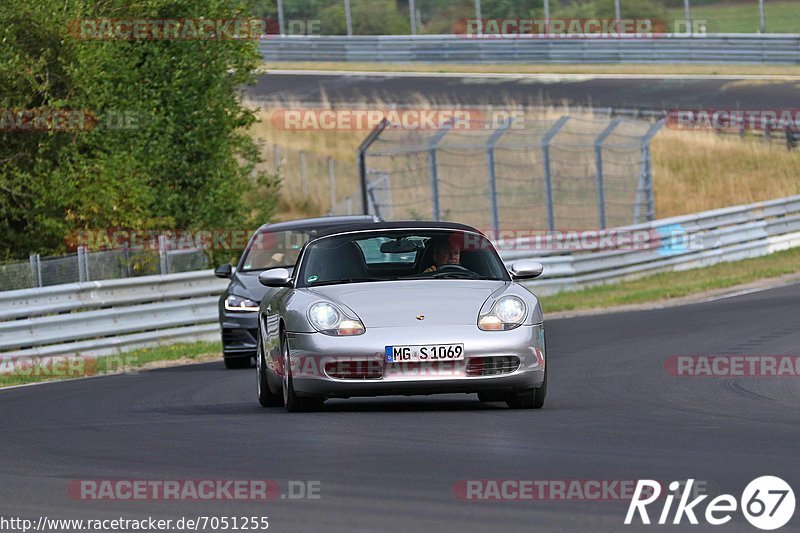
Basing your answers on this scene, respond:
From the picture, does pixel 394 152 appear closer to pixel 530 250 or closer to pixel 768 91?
pixel 530 250

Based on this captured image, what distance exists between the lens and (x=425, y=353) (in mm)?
10023

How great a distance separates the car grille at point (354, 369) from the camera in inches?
397

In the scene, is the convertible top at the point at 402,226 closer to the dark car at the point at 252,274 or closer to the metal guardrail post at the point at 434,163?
the dark car at the point at 252,274

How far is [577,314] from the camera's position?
937 inches

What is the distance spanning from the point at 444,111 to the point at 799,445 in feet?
106

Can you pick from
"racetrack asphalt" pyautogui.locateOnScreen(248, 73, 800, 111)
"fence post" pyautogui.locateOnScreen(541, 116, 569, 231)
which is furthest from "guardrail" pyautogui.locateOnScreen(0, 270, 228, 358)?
"racetrack asphalt" pyautogui.locateOnScreen(248, 73, 800, 111)

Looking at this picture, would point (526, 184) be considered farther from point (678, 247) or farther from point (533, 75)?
point (533, 75)

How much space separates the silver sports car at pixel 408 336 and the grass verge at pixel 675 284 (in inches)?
529

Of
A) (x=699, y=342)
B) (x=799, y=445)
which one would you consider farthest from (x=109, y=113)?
(x=799, y=445)

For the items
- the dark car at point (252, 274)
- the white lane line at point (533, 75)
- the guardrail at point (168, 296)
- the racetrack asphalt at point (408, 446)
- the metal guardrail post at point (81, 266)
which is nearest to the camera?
the racetrack asphalt at point (408, 446)

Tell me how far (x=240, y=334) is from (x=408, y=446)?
8803 mm

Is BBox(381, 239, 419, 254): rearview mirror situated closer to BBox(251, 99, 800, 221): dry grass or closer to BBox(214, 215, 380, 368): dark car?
BBox(214, 215, 380, 368): dark car

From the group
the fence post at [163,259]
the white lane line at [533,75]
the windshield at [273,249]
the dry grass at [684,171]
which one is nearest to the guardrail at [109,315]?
the fence post at [163,259]

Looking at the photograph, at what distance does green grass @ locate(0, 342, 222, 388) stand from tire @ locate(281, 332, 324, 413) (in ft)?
21.4
